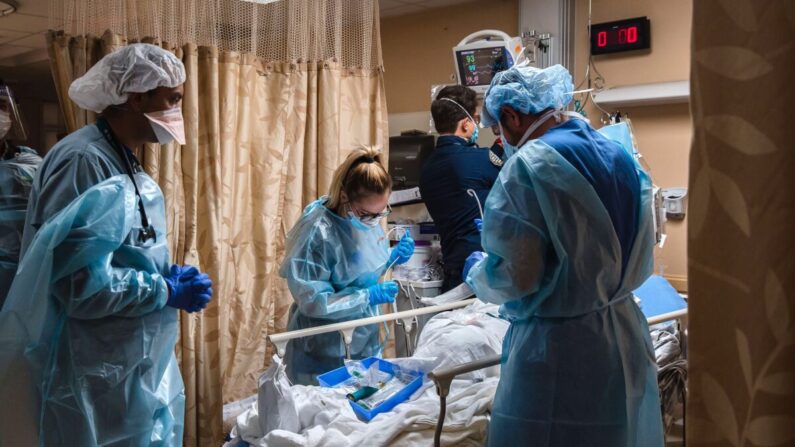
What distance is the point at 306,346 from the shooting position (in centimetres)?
269

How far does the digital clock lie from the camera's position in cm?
377

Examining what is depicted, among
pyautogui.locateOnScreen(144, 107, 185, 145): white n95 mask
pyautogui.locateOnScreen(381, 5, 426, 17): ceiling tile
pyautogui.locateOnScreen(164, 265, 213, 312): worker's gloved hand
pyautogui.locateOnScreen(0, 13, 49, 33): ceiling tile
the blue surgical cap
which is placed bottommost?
pyautogui.locateOnScreen(164, 265, 213, 312): worker's gloved hand

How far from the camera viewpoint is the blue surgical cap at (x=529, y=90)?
1.86 metres

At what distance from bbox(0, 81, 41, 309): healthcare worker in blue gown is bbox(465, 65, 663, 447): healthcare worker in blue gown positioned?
70.7 inches

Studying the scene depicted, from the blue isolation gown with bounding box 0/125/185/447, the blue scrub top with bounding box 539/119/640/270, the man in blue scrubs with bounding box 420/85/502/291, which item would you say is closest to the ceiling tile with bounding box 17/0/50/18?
the man in blue scrubs with bounding box 420/85/502/291

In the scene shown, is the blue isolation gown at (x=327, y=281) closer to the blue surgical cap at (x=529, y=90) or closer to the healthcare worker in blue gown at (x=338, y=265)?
the healthcare worker in blue gown at (x=338, y=265)

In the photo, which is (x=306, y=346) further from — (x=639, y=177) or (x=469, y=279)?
(x=639, y=177)

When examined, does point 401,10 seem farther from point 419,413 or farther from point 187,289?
point 419,413

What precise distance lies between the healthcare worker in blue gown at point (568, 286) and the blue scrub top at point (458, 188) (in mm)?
1335

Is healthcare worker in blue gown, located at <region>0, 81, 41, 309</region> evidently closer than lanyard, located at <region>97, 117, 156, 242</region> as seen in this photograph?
No

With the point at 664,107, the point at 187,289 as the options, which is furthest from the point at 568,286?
the point at 664,107

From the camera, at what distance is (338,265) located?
2.63 m

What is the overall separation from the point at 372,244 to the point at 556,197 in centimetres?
122

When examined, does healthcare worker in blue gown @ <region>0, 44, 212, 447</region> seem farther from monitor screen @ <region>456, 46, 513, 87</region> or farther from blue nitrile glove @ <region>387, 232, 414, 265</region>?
monitor screen @ <region>456, 46, 513, 87</region>
